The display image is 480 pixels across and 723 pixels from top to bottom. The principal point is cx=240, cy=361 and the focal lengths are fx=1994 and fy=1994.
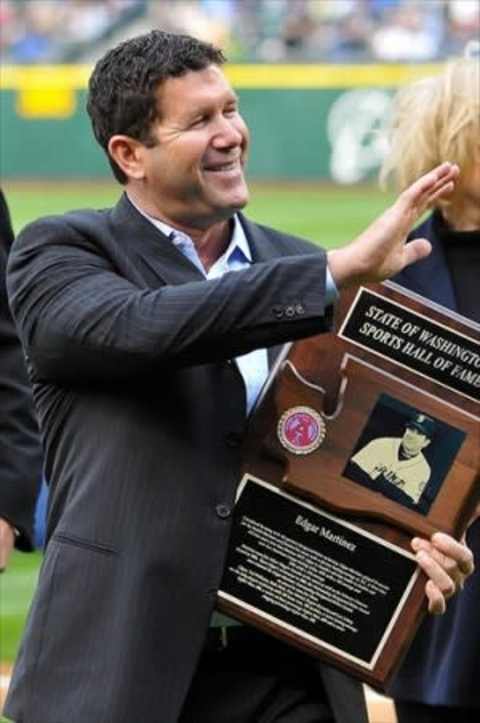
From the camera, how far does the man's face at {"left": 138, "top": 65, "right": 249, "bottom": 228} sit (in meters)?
3.03

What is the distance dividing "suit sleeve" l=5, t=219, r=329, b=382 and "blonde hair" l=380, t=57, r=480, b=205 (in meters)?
1.22

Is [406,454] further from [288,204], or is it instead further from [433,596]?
[288,204]

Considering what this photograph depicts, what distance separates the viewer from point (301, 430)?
3.01m

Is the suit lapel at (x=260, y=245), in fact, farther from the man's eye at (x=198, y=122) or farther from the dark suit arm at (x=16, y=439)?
the dark suit arm at (x=16, y=439)

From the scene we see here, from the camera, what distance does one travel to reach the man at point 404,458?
3023 mm

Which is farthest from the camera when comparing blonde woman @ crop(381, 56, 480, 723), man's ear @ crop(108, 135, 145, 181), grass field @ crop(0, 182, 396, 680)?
grass field @ crop(0, 182, 396, 680)

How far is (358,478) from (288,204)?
19675mm

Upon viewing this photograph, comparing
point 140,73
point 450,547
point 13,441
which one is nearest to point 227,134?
point 140,73

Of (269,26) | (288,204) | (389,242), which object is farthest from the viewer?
(269,26)

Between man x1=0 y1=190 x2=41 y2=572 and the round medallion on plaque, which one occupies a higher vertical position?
the round medallion on plaque

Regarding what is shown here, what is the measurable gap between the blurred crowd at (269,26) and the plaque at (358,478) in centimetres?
2114

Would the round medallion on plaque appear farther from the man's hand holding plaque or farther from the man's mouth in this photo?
the man's mouth

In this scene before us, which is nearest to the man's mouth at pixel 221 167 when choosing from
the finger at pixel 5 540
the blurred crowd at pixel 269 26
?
the finger at pixel 5 540

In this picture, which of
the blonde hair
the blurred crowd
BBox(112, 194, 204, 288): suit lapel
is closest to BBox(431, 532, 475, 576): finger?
BBox(112, 194, 204, 288): suit lapel
